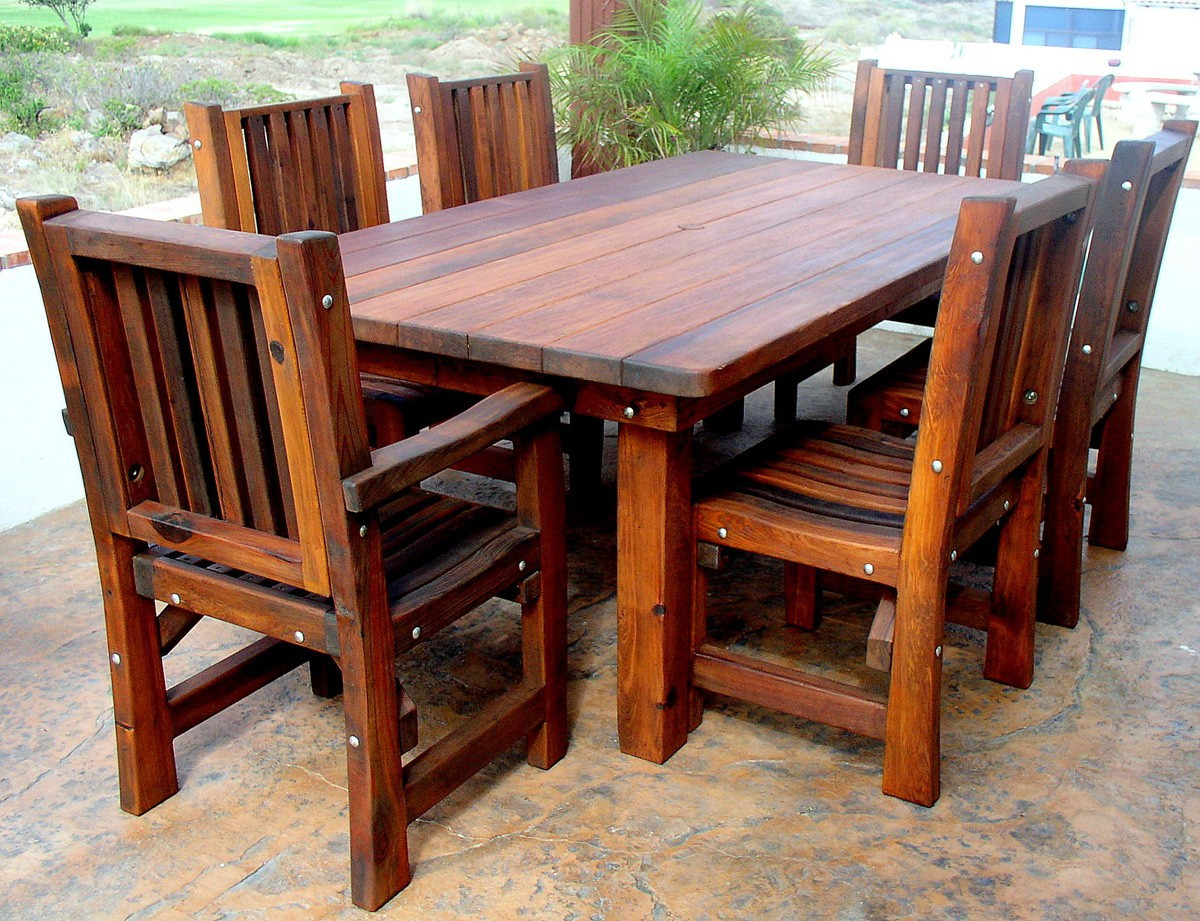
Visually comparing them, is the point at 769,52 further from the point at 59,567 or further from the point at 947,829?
the point at 947,829

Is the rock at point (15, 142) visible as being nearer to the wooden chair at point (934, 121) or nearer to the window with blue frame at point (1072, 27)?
the wooden chair at point (934, 121)

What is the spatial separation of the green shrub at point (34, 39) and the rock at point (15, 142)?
0.19 meters

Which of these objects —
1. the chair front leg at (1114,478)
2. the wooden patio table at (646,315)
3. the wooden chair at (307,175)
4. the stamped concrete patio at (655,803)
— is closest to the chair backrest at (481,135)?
the wooden chair at (307,175)

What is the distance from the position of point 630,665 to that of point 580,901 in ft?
1.38

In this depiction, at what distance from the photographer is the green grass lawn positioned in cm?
332

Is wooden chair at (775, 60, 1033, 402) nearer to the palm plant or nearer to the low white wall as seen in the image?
the palm plant

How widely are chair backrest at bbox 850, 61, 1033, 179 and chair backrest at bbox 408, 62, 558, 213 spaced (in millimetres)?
894

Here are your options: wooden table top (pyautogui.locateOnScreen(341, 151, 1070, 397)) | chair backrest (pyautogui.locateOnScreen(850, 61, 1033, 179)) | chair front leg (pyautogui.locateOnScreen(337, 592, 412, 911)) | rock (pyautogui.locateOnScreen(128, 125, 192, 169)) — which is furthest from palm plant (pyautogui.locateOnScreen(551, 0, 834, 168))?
chair front leg (pyautogui.locateOnScreen(337, 592, 412, 911))

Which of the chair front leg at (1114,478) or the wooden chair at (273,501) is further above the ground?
the wooden chair at (273,501)

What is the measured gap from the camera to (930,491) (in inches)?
73.7

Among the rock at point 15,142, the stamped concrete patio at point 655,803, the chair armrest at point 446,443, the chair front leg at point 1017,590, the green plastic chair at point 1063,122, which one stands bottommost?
the stamped concrete patio at point 655,803

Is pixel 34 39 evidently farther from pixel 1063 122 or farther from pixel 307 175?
pixel 1063 122

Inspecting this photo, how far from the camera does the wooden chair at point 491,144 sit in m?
3.03

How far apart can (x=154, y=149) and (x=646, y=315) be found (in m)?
2.02
